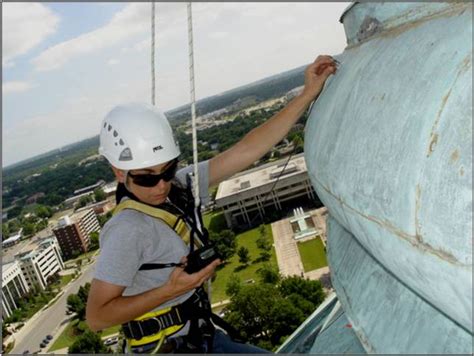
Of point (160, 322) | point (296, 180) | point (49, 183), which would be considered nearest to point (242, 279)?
point (296, 180)

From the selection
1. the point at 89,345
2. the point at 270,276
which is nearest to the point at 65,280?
the point at 89,345

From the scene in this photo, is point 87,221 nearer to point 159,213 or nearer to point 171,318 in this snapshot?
point 171,318

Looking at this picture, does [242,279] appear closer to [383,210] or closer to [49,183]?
[383,210]

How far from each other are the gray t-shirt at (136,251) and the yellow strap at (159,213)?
0.02 metres

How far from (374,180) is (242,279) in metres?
30.5

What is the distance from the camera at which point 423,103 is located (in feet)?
5.25

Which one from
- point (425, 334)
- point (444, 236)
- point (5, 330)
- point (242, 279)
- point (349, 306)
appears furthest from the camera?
point (5, 330)

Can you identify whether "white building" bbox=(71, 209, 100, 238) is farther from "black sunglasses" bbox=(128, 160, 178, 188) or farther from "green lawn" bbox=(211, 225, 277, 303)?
"black sunglasses" bbox=(128, 160, 178, 188)

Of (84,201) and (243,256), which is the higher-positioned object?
(243,256)

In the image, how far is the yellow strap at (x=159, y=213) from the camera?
264 centimetres

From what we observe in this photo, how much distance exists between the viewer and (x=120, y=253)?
248 centimetres

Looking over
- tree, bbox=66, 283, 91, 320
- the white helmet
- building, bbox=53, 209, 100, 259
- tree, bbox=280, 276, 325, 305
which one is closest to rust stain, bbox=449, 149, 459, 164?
the white helmet

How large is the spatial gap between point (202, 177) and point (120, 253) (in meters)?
0.97

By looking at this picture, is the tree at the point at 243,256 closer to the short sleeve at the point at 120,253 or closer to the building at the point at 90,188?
the short sleeve at the point at 120,253
